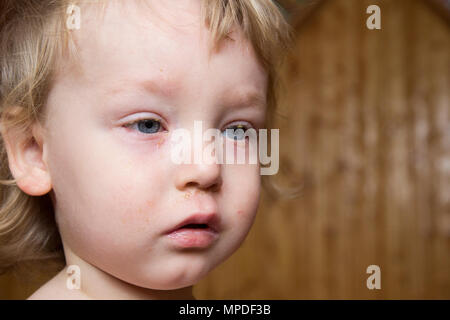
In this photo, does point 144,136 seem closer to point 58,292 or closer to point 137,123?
point 137,123

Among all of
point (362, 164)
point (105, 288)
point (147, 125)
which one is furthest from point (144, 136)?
point (362, 164)

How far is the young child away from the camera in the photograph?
617 mm

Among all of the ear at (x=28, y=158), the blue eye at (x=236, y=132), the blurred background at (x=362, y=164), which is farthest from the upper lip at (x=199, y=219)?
the blurred background at (x=362, y=164)

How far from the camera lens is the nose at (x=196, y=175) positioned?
61cm

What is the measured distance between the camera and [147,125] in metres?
0.64

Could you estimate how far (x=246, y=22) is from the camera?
0.71m

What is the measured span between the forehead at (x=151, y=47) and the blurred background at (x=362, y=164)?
222 centimetres

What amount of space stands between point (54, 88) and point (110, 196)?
17 centimetres

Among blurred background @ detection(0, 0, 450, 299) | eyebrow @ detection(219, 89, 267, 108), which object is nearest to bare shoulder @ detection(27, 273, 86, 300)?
eyebrow @ detection(219, 89, 267, 108)

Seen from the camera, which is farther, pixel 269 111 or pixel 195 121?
pixel 269 111

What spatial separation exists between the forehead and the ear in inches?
5.5

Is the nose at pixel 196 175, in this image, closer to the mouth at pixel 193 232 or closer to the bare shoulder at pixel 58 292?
the mouth at pixel 193 232

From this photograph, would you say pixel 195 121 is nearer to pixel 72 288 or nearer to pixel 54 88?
pixel 54 88
